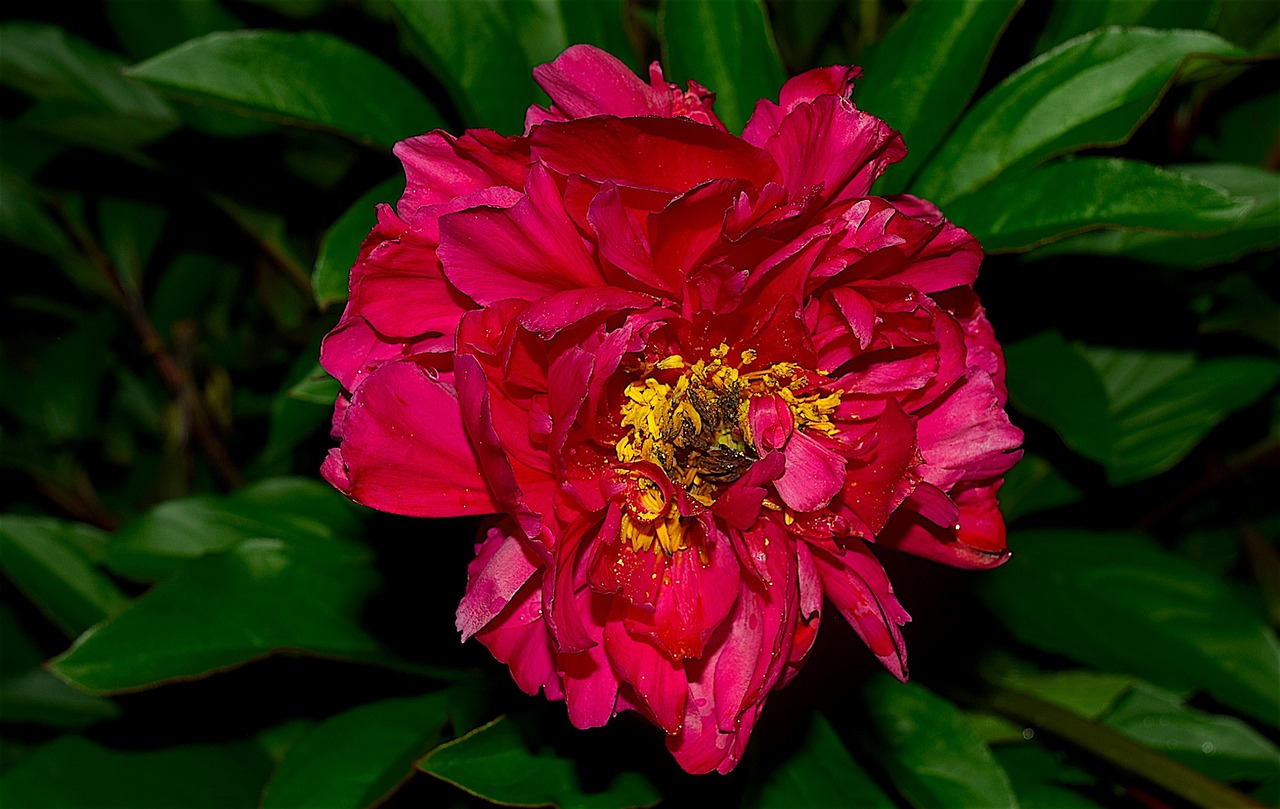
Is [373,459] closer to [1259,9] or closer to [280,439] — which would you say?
[280,439]

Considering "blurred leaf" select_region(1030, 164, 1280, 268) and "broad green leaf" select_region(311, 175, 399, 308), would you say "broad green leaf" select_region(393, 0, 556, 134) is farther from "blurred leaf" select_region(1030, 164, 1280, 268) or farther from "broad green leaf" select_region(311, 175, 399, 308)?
"blurred leaf" select_region(1030, 164, 1280, 268)

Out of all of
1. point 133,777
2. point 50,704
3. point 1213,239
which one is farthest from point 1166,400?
point 50,704

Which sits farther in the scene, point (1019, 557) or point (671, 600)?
point (1019, 557)

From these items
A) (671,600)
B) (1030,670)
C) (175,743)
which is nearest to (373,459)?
(671,600)

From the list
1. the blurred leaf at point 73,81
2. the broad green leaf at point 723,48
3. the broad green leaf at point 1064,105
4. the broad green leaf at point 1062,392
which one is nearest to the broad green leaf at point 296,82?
the broad green leaf at point 723,48

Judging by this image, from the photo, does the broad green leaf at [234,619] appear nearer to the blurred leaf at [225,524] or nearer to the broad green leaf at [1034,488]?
the blurred leaf at [225,524]

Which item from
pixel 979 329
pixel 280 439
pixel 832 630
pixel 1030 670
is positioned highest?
pixel 979 329
